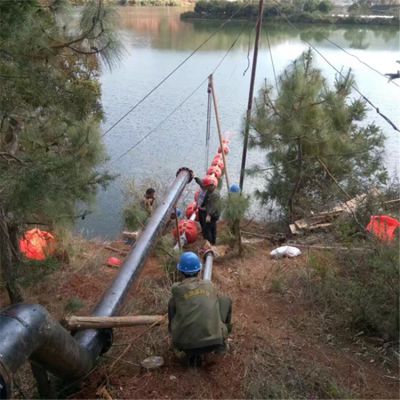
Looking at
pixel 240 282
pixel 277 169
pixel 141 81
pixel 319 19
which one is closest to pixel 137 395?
pixel 240 282

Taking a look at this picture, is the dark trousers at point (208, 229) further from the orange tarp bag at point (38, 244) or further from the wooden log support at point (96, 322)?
the wooden log support at point (96, 322)

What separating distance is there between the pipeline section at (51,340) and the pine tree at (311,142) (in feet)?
14.9

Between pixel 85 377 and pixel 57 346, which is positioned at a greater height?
pixel 57 346

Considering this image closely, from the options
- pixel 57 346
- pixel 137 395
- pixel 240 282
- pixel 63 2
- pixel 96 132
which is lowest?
pixel 240 282

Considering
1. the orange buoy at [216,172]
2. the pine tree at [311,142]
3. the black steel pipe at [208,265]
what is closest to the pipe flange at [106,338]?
the black steel pipe at [208,265]

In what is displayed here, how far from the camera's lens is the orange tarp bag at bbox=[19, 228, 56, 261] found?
6.77 meters

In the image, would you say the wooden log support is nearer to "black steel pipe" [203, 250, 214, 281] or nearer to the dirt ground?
the dirt ground

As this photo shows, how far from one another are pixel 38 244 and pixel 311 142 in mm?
5042

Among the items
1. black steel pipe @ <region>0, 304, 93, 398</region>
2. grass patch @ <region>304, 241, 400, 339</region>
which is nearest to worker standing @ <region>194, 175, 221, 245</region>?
grass patch @ <region>304, 241, 400, 339</region>

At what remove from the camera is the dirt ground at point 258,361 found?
12.7ft

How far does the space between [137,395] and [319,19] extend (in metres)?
27.8

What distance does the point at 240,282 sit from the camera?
641 cm

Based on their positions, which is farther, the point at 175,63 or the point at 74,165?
the point at 175,63

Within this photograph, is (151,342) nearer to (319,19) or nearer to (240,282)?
(240,282)
